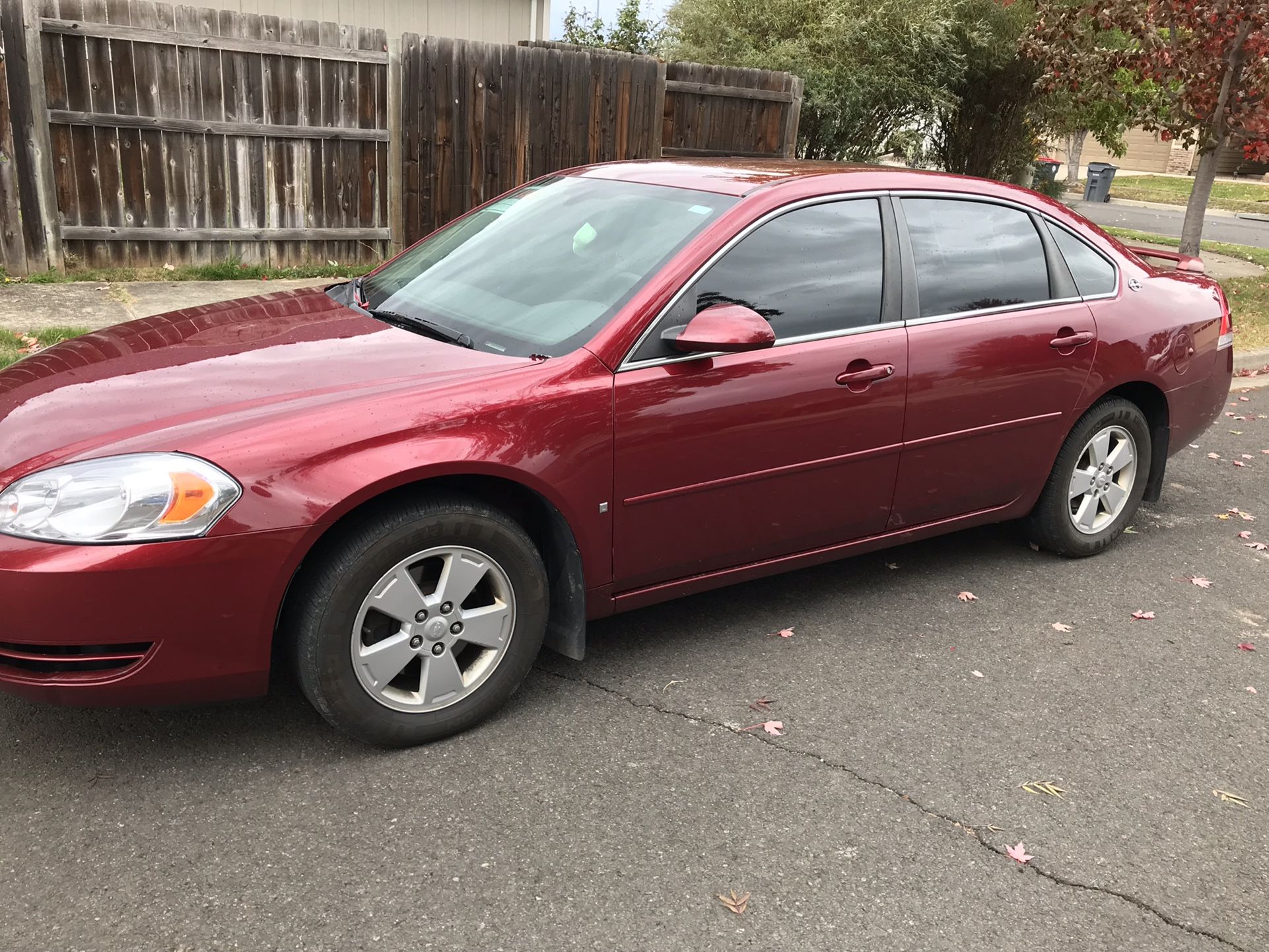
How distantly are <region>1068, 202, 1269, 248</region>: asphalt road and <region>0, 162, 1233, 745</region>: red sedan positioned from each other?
16.6 m

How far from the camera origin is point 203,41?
8.73m

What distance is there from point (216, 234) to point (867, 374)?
6.77 metres

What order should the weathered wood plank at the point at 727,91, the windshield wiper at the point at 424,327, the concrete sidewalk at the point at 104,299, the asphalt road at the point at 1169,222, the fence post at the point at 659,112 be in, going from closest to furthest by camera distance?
1. the windshield wiper at the point at 424,327
2. the concrete sidewalk at the point at 104,299
3. the fence post at the point at 659,112
4. the weathered wood plank at the point at 727,91
5. the asphalt road at the point at 1169,222

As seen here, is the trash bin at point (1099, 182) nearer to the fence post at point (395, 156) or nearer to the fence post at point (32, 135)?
the fence post at point (395, 156)

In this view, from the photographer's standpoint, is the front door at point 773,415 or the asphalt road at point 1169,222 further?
the asphalt road at point 1169,222

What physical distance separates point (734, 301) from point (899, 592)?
1562 millimetres

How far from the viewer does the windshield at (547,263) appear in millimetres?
3668

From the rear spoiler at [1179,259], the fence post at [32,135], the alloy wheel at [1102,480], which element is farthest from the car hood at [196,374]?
the fence post at [32,135]

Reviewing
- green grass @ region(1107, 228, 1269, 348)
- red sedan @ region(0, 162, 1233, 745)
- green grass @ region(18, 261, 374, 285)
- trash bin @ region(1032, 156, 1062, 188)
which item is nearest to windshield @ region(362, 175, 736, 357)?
red sedan @ region(0, 162, 1233, 745)

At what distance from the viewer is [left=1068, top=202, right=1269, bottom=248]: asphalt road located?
67.4ft

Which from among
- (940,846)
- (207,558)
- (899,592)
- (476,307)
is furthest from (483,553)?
(899,592)

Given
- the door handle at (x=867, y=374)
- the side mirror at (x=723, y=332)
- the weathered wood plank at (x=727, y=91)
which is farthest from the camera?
the weathered wood plank at (x=727, y=91)

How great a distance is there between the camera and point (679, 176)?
423 centimetres

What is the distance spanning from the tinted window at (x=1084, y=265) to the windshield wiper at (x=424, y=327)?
2.57 m
